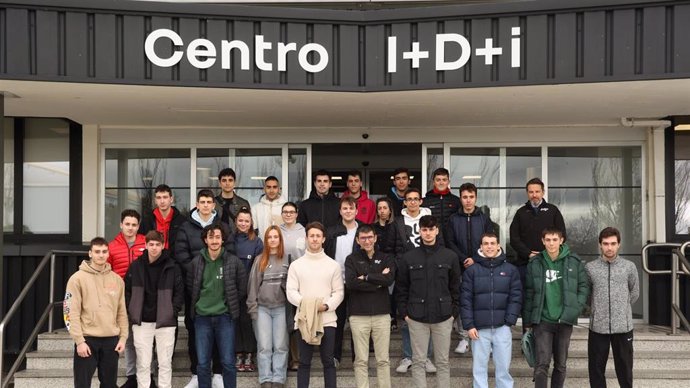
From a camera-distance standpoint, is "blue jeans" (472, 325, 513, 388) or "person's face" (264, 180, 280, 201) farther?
"person's face" (264, 180, 280, 201)

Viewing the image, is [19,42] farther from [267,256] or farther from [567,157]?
[567,157]

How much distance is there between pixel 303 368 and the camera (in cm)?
711

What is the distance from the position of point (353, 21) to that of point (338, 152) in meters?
3.70

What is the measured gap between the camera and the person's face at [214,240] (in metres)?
7.16

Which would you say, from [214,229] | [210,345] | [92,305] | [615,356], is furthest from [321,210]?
[615,356]

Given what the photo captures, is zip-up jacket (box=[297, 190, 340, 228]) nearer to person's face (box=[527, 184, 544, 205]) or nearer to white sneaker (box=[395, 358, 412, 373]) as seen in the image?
white sneaker (box=[395, 358, 412, 373])

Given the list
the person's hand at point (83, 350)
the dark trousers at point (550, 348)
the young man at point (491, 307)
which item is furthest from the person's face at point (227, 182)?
the dark trousers at point (550, 348)

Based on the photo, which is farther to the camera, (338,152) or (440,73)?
(338,152)

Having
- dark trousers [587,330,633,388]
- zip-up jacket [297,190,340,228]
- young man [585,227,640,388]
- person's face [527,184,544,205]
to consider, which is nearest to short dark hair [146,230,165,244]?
zip-up jacket [297,190,340,228]

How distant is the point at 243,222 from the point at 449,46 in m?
2.73

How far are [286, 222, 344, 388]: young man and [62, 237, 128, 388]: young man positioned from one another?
1637 millimetres

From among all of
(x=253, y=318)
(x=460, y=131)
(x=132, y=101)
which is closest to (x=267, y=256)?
(x=253, y=318)

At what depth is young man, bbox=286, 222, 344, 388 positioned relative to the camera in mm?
7109

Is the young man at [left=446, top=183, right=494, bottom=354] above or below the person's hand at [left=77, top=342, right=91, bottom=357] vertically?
above
